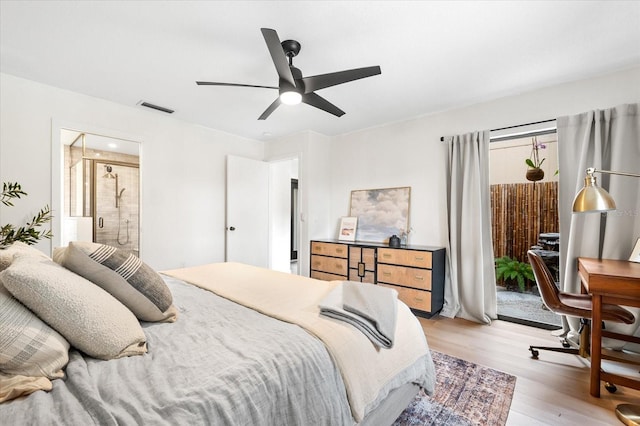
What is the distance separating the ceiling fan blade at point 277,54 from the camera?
1616 mm

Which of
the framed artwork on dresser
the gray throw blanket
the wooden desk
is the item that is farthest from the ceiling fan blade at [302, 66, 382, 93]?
the framed artwork on dresser

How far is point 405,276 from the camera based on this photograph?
3.32m

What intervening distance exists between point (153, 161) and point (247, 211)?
1.49 meters

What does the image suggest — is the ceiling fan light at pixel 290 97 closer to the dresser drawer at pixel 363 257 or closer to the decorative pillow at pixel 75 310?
the decorative pillow at pixel 75 310

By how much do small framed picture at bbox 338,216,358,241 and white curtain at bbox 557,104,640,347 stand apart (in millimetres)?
2372

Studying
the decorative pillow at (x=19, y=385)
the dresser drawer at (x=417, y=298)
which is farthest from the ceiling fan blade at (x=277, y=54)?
the dresser drawer at (x=417, y=298)

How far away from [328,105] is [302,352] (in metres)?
2.00

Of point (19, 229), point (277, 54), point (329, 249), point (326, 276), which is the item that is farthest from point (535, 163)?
point (19, 229)

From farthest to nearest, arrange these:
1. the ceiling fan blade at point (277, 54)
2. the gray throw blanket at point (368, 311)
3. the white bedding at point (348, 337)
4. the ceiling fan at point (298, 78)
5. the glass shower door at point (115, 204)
A: the glass shower door at point (115, 204) < the ceiling fan at point (298, 78) < the ceiling fan blade at point (277, 54) < the gray throw blanket at point (368, 311) < the white bedding at point (348, 337)

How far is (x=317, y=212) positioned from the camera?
4391 mm

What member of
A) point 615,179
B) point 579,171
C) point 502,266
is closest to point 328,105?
point 579,171

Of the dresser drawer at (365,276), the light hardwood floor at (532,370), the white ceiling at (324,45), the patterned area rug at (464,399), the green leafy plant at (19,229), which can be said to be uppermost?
the white ceiling at (324,45)

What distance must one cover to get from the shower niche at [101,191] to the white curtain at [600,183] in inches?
200

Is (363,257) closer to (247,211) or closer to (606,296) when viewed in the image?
(247,211)
